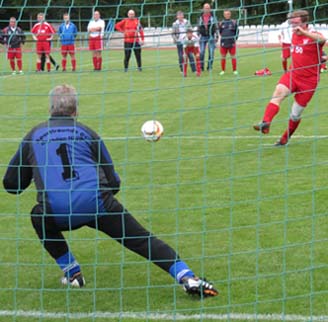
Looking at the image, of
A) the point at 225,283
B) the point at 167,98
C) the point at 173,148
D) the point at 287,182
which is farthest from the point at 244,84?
the point at 225,283

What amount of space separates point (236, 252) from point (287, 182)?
2.32 m

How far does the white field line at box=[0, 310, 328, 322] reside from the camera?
173 inches

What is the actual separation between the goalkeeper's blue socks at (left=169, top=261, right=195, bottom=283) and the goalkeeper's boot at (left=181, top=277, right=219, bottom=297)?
1.1 inches

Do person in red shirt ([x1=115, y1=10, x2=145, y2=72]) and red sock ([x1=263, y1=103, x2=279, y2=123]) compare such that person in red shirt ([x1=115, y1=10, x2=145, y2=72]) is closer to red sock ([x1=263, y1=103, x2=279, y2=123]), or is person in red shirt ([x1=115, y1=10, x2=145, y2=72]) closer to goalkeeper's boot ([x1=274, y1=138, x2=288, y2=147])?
red sock ([x1=263, y1=103, x2=279, y2=123])

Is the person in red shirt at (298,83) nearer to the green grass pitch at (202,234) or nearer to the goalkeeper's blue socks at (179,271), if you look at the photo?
the green grass pitch at (202,234)

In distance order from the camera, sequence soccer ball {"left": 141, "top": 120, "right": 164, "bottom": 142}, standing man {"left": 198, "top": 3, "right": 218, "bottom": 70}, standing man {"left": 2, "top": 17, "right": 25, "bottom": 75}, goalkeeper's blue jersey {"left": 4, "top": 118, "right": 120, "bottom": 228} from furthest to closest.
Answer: soccer ball {"left": 141, "top": 120, "right": 164, "bottom": 142} → standing man {"left": 198, "top": 3, "right": 218, "bottom": 70} → standing man {"left": 2, "top": 17, "right": 25, "bottom": 75} → goalkeeper's blue jersey {"left": 4, "top": 118, "right": 120, "bottom": 228}

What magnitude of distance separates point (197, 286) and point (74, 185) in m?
0.98

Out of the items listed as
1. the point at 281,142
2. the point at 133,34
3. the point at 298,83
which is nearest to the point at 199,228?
the point at 133,34

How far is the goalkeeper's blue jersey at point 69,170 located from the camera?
4.66m

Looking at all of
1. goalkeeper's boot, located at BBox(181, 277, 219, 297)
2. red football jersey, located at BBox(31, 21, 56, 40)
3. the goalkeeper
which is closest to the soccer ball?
red football jersey, located at BBox(31, 21, 56, 40)

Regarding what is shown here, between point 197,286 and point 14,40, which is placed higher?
point 14,40

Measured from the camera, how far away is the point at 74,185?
15.3ft

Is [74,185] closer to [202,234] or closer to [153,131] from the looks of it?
[202,234]

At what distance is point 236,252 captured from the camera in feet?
18.4
